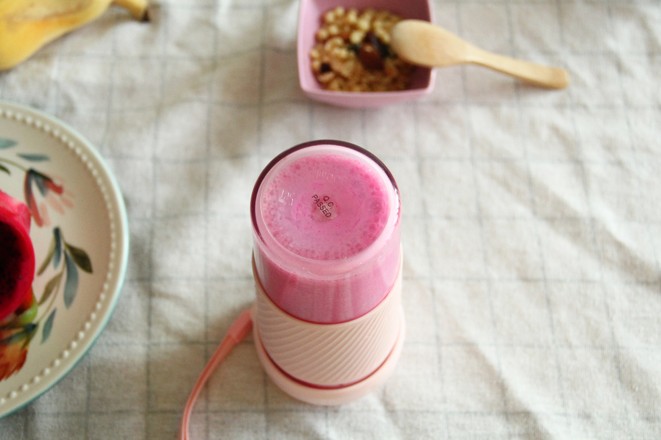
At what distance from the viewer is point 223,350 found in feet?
2.15

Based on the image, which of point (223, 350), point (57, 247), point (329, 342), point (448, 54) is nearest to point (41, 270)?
point (57, 247)

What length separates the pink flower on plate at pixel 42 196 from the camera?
2.25ft

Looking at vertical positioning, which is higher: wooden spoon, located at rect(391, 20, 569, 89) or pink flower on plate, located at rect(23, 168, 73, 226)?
wooden spoon, located at rect(391, 20, 569, 89)

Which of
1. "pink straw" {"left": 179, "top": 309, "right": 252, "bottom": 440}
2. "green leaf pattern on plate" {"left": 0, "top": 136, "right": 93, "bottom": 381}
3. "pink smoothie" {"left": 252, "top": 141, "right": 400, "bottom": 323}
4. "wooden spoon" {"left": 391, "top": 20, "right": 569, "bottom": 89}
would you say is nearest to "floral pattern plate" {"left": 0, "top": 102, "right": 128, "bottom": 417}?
"green leaf pattern on plate" {"left": 0, "top": 136, "right": 93, "bottom": 381}

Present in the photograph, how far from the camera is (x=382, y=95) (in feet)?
2.34

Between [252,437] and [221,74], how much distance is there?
397 millimetres

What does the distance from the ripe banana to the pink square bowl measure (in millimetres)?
200

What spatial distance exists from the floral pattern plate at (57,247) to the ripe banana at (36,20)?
0.08 m

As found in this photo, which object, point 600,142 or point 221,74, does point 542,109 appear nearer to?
point 600,142

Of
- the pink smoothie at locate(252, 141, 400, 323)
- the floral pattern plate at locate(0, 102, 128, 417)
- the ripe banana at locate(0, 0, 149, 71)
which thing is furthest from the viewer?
the ripe banana at locate(0, 0, 149, 71)

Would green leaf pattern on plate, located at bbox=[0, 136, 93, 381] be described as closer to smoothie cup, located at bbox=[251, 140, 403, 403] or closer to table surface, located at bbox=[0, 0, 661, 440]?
table surface, located at bbox=[0, 0, 661, 440]

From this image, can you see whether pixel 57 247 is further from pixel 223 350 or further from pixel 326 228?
pixel 326 228

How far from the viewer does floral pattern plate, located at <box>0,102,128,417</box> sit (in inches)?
24.7

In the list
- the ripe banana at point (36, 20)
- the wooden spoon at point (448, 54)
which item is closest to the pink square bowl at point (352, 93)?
the wooden spoon at point (448, 54)
